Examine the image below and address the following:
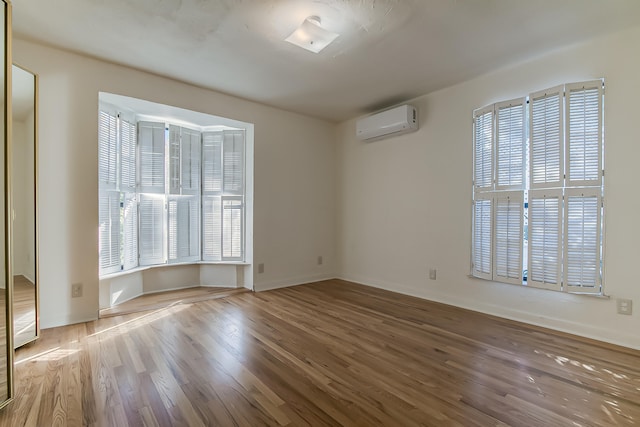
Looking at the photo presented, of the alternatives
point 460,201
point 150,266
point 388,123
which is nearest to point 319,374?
point 460,201

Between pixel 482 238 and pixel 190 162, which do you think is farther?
pixel 190 162

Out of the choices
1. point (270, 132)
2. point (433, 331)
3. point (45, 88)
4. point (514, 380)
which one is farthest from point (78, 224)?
point (514, 380)

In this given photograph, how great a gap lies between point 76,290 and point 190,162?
6.83ft

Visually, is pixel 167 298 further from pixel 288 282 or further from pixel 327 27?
pixel 327 27

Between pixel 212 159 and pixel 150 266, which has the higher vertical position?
pixel 212 159

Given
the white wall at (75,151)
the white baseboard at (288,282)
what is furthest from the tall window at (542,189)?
the white wall at (75,151)

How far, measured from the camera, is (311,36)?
7.85 feet

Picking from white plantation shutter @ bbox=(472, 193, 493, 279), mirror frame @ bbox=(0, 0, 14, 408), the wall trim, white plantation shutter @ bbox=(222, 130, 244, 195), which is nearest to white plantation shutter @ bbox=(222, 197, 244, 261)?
white plantation shutter @ bbox=(222, 130, 244, 195)

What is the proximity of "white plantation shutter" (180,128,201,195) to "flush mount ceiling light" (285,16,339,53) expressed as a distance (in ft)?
7.84

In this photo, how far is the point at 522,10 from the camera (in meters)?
2.17

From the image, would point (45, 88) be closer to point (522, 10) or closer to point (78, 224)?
point (78, 224)

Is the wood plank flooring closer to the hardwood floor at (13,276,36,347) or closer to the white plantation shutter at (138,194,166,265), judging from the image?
the white plantation shutter at (138,194,166,265)

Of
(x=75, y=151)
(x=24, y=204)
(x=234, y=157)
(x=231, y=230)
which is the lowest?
(x=231, y=230)

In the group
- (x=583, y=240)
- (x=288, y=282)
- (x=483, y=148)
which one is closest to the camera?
(x=583, y=240)
